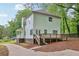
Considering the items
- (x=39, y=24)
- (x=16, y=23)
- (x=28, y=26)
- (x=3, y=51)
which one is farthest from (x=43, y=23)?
(x=3, y=51)

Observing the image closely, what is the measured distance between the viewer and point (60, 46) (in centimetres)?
434

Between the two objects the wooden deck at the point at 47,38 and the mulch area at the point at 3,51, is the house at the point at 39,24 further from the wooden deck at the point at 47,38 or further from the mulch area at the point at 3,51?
the mulch area at the point at 3,51

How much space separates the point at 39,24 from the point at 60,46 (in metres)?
0.33

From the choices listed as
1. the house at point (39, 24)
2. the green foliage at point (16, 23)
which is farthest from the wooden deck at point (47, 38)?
the green foliage at point (16, 23)

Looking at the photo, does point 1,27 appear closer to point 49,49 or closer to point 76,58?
point 49,49

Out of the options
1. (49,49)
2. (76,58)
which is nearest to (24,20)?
(49,49)

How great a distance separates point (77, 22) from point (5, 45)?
0.81 m

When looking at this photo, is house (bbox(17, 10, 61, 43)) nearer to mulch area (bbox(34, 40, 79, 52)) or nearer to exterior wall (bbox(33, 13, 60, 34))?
exterior wall (bbox(33, 13, 60, 34))

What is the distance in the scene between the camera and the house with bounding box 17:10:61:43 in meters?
4.34

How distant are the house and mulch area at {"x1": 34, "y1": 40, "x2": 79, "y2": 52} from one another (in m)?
0.13

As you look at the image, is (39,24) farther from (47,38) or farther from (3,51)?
(3,51)

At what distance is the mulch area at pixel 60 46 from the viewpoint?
4.33 metres

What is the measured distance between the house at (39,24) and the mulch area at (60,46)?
13cm

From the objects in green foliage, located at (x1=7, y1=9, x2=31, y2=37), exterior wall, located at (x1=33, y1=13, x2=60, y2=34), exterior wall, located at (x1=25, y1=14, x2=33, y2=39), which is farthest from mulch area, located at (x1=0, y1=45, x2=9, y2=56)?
exterior wall, located at (x1=33, y1=13, x2=60, y2=34)
